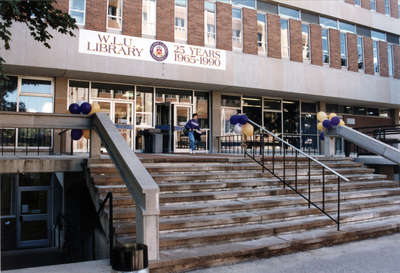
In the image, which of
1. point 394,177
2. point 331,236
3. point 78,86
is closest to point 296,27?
point 394,177

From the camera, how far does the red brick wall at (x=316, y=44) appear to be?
66.2ft

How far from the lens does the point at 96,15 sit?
14.6 m

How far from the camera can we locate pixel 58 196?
14.1 m

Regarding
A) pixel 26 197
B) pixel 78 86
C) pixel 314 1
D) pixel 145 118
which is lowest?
pixel 26 197

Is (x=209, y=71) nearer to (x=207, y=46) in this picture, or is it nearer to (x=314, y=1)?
(x=207, y=46)

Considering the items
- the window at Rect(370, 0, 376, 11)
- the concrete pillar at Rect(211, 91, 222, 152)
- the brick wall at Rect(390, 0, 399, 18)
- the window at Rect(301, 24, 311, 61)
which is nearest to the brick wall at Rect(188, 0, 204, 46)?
the concrete pillar at Rect(211, 91, 222, 152)

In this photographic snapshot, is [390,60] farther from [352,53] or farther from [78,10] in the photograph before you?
[78,10]

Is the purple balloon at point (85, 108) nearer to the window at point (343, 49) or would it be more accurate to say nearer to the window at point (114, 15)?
the window at point (114, 15)

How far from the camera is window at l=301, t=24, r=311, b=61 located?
20125 mm

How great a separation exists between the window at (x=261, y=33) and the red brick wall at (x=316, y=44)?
3.22 m

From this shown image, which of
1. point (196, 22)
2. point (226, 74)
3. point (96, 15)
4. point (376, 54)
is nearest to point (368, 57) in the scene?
point (376, 54)

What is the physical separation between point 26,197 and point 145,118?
5.96 meters

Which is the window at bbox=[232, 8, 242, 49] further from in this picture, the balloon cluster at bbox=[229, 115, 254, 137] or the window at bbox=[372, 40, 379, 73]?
the window at bbox=[372, 40, 379, 73]

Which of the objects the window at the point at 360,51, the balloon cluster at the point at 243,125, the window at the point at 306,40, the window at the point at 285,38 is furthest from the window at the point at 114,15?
the window at the point at 360,51
